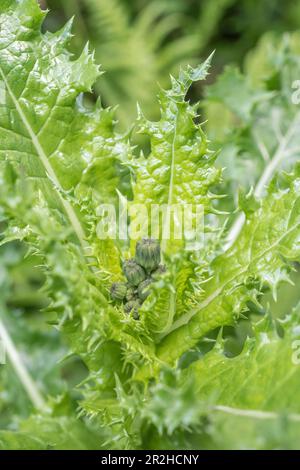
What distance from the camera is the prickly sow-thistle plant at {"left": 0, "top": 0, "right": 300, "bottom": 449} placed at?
1.80 m

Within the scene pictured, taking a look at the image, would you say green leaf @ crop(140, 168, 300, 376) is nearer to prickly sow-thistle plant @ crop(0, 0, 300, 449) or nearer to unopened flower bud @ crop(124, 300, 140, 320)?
prickly sow-thistle plant @ crop(0, 0, 300, 449)

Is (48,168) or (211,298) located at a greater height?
(48,168)

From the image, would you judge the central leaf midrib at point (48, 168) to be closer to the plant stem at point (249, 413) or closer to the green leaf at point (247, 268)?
the green leaf at point (247, 268)

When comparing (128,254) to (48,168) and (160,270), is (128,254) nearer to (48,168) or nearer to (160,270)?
(160,270)

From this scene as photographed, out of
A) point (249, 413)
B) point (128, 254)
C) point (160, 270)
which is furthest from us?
point (128, 254)

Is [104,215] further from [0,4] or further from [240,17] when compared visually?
[240,17]

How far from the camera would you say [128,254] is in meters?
2.12

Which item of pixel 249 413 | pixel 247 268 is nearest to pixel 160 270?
pixel 247 268

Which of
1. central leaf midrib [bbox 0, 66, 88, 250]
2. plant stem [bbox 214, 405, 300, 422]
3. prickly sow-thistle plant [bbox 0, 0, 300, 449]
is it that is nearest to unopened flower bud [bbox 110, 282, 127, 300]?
prickly sow-thistle plant [bbox 0, 0, 300, 449]

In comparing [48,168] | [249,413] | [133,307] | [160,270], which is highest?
[48,168]

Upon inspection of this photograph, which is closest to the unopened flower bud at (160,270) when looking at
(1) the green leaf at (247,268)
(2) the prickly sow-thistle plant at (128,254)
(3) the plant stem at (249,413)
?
(2) the prickly sow-thistle plant at (128,254)

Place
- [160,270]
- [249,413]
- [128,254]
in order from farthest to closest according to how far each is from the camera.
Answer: [128,254] → [160,270] → [249,413]

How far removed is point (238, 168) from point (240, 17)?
2620 mm

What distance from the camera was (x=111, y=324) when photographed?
1870 millimetres
